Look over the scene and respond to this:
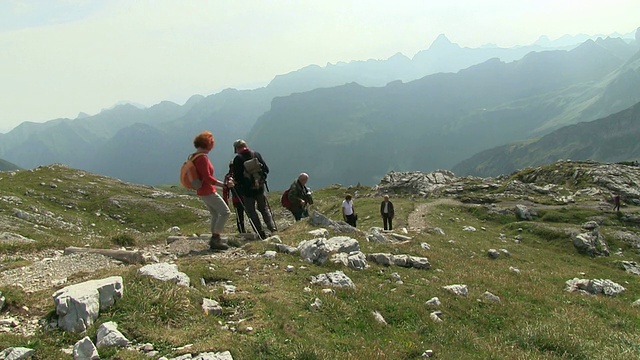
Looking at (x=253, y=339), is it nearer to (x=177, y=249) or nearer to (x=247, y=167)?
(x=177, y=249)

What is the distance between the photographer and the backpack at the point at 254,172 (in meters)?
17.5

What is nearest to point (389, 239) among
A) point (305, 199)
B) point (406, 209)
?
point (305, 199)

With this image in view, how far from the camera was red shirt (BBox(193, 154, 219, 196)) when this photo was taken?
47.4 feet

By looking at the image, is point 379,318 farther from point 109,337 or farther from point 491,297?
point 109,337

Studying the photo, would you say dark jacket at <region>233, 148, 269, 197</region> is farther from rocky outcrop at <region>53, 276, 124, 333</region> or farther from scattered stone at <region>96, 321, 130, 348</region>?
scattered stone at <region>96, 321, 130, 348</region>

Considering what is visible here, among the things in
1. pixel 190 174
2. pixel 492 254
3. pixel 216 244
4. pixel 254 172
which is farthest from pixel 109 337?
pixel 492 254

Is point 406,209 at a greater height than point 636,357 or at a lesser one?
lesser

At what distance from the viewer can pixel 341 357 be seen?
26.2 feet

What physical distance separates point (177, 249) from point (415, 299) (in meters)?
9.33

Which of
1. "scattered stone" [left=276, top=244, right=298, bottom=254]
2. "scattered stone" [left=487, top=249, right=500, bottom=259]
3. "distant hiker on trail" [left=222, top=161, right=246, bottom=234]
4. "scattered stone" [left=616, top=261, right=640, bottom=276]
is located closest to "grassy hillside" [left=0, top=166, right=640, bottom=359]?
"scattered stone" [left=276, top=244, right=298, bottom=254]

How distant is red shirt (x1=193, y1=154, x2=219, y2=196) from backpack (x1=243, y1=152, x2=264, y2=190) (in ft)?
9.47

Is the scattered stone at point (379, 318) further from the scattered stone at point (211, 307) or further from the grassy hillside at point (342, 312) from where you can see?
the scattered stone at point (211, 307)

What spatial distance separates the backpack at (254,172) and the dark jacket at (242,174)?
0.09 meters

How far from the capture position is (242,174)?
17969 millimetres
